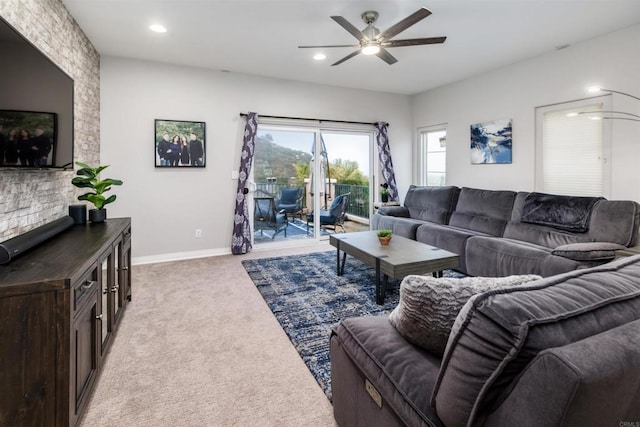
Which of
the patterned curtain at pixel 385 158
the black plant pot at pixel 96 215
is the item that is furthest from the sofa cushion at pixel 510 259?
A: the black plant pot at pixel 96 215

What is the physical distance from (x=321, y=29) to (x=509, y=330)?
139 inches

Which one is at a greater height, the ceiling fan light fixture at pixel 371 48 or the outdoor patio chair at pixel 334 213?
the ceiling fan light fixture at pixel 371 48

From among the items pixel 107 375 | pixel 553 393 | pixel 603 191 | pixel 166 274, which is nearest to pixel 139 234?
pixel 166 274

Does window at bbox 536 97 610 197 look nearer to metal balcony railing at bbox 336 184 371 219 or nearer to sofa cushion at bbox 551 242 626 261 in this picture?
sofa cushion at bbox 551 242 626 261

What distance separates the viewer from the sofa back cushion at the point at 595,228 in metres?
2.89

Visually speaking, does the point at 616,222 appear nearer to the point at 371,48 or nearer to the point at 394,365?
the point at 371,48

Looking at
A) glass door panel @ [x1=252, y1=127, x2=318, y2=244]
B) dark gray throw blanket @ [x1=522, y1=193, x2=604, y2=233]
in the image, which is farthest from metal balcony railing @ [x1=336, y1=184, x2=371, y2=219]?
dark gray throw blanket @ [x1=522, y1=193, x2=604, y2=233]

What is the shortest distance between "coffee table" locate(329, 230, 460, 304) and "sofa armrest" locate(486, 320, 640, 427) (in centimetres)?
205

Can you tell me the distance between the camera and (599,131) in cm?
379

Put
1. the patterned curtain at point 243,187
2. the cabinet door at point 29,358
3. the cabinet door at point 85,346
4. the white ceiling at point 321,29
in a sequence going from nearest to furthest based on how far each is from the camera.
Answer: the cabinet door at point 29,358 → the cabinet door at point 85,346 → the white ceiling at point 321,29 → the patterned curtain at point 243,187

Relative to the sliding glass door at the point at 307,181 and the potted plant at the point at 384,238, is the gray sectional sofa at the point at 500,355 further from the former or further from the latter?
the sliding glass door at the point at 307,181

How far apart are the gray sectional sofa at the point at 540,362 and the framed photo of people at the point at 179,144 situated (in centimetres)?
437

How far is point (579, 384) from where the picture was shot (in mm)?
644

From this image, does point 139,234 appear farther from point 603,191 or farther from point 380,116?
point 603,191
